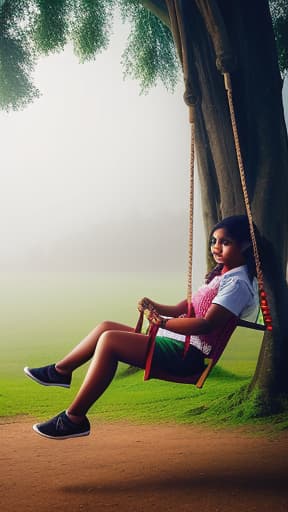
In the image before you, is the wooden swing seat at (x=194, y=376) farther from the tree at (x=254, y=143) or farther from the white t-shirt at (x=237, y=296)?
the tree at (x=254, y=143)

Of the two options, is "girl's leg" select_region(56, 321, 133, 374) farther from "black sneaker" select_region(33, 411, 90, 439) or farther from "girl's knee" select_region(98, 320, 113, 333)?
"black sneaker" select_region(33, 411, 90, 439)

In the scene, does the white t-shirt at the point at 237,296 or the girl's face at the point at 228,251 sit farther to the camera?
the girl's face at the point at 228,251

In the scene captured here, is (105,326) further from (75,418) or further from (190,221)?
(190,221)

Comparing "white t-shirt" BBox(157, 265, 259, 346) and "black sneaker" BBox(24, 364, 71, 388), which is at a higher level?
"white t-shirt" BBox(157, 265, 259, 346)

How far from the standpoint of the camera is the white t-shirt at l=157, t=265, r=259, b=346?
276cm

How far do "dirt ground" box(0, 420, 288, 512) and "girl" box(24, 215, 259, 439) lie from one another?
0.53 m

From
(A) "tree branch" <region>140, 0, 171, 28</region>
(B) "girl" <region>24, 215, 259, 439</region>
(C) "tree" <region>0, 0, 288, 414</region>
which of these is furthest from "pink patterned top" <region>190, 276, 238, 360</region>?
(A) "tree branch" <region>140, 0, 171, 28</region>

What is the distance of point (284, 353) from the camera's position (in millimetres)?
4391

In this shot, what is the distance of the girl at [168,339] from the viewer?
2.64 meters

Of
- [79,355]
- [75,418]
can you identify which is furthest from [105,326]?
[75,418]

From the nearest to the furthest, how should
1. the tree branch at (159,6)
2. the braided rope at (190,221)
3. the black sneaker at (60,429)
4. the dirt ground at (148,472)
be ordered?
the black sneaker at (60,429) < the braided rope at (190,221) < the dirt ground at (148,472) < the tree branch at (159,6)

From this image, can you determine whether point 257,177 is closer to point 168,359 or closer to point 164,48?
point 168,359

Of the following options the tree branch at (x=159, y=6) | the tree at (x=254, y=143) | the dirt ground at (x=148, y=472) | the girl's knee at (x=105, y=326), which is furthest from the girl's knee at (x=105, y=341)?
the tree branch at (x=159, y=6)

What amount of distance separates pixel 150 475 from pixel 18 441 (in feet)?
4.56
